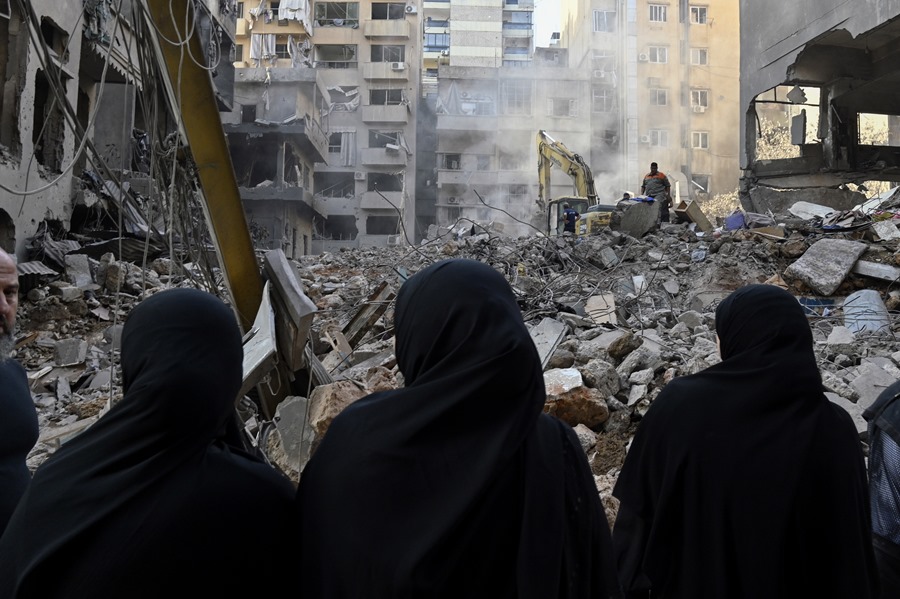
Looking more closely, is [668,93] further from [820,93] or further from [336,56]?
[820,93]

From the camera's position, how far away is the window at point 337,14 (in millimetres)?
38469

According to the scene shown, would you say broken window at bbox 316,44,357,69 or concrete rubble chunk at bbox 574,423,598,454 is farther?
broken window at bbox 316,44,357,69

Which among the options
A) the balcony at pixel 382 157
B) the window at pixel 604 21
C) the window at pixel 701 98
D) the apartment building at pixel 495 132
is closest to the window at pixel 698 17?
the window at pixel 701 98

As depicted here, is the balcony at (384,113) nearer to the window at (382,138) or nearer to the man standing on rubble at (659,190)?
the window at (382,138)

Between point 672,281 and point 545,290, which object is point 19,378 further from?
point 672,281

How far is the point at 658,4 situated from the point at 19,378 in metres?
44.7

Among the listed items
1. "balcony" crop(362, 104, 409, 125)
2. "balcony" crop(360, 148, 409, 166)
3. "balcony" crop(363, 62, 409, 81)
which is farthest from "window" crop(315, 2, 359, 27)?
"balcony" crop(360, 148, 409, 166)

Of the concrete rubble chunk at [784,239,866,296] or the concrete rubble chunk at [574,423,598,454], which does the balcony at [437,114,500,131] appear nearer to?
the concrete rubble chunk at [784,239,866,296]

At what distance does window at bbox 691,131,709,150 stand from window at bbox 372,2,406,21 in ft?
55.5

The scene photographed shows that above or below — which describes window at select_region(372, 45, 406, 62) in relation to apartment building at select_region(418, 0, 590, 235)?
above

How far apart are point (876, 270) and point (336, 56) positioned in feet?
111

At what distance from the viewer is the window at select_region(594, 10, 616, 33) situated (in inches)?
1666

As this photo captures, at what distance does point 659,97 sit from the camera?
135ft

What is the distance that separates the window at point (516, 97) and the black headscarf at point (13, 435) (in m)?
39.9
